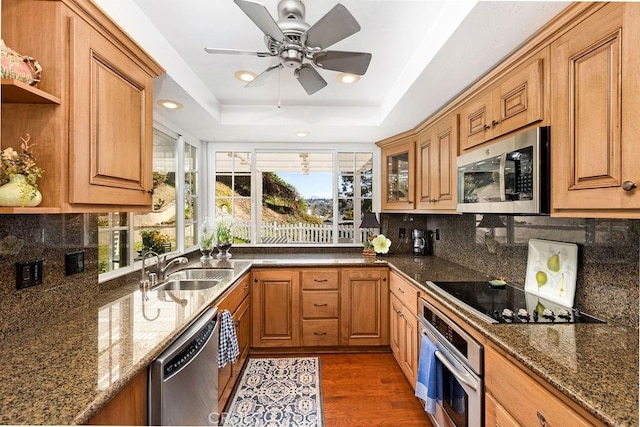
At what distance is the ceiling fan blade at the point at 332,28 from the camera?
1229mm

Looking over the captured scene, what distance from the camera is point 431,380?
1720 mm

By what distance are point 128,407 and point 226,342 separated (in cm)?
90

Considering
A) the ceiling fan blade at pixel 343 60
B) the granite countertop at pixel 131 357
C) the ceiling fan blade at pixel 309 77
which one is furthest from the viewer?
the ceiling fan blade at pixel 309 77

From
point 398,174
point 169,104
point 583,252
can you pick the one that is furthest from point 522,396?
point 169,104

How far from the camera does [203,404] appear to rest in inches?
59.5

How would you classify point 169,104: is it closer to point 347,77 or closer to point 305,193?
point 347,77

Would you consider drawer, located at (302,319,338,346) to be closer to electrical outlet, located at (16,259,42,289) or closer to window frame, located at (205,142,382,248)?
window frame, located at (205,142,382,248)

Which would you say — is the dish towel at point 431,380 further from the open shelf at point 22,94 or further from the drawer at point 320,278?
the open shelf at point 22,94

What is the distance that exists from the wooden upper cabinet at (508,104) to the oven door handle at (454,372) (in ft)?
4.12

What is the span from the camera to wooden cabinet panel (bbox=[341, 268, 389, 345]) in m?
2.91

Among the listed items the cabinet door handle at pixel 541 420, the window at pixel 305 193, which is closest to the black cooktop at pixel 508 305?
the cabinet door handle at pixel 541 420

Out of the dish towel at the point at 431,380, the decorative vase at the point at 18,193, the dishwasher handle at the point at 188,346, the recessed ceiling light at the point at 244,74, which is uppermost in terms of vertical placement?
the recessed ceiling light at the point at 244,74

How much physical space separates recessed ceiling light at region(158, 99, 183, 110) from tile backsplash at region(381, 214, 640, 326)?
2.53 m

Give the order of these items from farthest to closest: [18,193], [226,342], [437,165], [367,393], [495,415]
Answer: [437,165], [367,393], [226,342], [495,415], [18,193]
